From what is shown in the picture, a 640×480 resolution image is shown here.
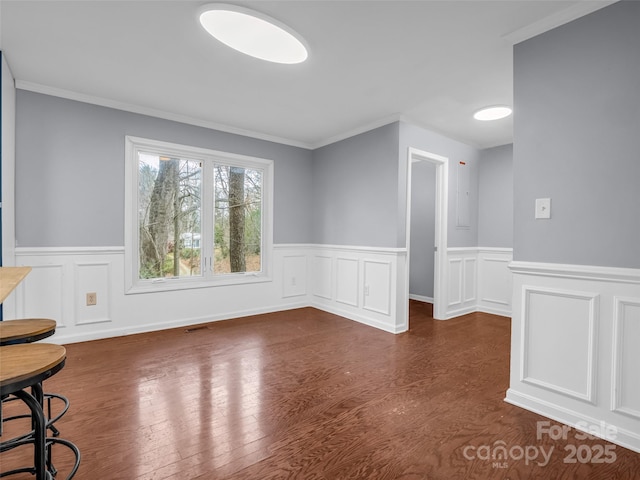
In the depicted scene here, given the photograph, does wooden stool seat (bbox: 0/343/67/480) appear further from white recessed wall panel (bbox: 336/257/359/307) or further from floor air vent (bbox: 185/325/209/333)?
white recessed wall panel (bbox: 336/257/359/307)

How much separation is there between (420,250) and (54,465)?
17.3 ft

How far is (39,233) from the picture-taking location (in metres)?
3.04

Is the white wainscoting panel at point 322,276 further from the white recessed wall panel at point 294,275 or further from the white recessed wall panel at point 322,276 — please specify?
the white recessed wall panel at point 294,275

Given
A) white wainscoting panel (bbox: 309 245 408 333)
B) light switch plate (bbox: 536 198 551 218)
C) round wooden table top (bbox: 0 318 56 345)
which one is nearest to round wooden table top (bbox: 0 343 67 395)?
round wooden table top (bbox: 0 318 56 345)

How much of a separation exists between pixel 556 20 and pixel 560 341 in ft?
6.50

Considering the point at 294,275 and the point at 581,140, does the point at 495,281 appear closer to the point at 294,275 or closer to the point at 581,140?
the point at 294,275

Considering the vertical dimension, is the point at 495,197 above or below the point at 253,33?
below

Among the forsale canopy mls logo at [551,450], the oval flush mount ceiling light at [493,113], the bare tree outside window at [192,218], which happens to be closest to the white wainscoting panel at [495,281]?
the oval flush mount ceiling light at [493,113]

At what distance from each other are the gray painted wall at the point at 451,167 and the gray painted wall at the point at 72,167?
264 cm

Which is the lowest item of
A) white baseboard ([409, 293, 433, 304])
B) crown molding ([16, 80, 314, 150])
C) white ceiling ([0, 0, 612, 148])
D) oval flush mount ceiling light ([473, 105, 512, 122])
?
white baseboard ([409, 293, 433, 304])

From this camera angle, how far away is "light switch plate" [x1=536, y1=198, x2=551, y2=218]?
6.57 feet

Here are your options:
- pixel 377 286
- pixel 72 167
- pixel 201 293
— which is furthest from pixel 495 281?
pixel 72 167

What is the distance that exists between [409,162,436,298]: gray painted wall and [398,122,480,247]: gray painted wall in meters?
0.74

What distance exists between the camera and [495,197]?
4629 mm
